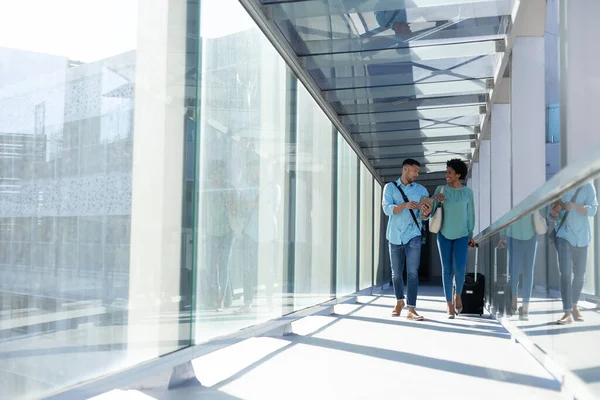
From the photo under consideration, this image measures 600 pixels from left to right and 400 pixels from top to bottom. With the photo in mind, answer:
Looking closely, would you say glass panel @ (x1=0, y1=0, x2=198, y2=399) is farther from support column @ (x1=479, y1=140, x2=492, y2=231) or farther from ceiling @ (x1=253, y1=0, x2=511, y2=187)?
support column @ (x1=479, y1=140, x2=492, y2=231)

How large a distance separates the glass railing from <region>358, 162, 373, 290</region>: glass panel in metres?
9.31

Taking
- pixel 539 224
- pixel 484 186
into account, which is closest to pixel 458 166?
pixel 539 224

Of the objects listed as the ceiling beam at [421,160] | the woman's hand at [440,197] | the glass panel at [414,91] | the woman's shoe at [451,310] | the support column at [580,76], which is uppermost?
the glass panel at [414,91]

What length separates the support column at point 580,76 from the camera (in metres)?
4.50

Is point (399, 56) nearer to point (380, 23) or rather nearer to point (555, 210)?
point (380, 23)

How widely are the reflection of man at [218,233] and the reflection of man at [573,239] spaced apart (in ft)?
6.64

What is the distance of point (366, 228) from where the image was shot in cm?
1531

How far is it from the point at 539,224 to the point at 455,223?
12.4 ft

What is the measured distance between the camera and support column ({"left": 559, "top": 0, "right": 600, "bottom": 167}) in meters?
4.50

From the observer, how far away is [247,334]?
4809 millimetres

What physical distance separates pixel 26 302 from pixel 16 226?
0.26 metres

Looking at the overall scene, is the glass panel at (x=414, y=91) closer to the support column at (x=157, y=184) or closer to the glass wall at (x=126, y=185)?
the glass wall at (x=126, y=185)

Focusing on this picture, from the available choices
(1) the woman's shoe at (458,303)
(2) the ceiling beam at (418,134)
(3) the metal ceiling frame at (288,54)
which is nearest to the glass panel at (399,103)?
(3) the metal ceiling frame at (288,54)

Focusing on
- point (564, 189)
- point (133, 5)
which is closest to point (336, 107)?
point (133, 5)
